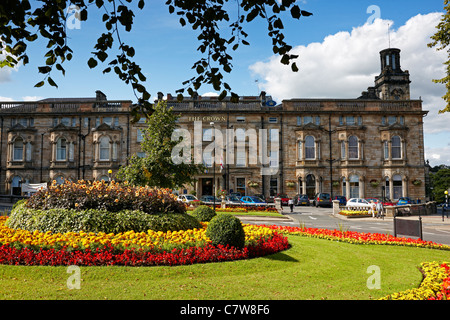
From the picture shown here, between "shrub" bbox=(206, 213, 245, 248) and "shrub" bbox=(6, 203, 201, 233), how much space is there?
2.11 meters

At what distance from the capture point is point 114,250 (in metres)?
8.09

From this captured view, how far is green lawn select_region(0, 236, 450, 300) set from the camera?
241 inches

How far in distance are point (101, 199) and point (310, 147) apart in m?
34.6

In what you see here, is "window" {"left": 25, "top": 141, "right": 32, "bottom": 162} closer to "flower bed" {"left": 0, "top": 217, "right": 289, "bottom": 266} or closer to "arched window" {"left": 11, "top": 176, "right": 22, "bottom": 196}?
"arched window" {"left": 11, "top": 176, "right": 22, "bottom": 196}

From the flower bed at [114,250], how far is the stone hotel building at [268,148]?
31775mm

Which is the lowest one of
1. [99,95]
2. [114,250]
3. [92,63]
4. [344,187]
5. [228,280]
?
[228,280]

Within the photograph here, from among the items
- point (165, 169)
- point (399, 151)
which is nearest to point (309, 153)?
point (399, 151)

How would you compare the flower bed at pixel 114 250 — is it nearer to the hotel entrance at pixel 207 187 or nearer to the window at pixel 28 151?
the hotel entrance at pixel 207 187

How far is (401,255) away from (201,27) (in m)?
9.71

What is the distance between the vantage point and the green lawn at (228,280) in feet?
20.1

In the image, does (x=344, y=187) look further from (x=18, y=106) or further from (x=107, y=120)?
(x=18, y=106)

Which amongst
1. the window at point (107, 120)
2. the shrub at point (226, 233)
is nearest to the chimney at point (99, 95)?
the window at point (107, 120)

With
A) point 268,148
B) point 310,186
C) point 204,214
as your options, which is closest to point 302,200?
point 310,186

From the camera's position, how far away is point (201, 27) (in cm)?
509
